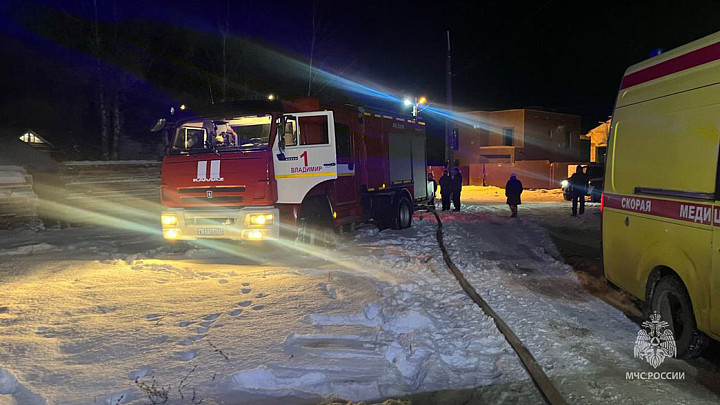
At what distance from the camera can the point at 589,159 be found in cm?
5803

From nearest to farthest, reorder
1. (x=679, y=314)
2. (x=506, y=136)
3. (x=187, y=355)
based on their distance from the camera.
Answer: (x=187, y=355), (x=679, y=314), (x=506, y=136)

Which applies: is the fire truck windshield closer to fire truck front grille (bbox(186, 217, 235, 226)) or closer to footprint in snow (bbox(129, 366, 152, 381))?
fire truck front grille (bbox(186, 217, 235, 226))

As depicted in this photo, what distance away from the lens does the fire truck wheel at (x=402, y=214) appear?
1443cm

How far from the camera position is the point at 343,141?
11.4 m

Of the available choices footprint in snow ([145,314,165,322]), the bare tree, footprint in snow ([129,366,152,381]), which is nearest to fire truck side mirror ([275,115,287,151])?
footprint in snow ([145,314,165,322])

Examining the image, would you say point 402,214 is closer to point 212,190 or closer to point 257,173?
point 257,173

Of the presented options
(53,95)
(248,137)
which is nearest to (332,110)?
(248,137)

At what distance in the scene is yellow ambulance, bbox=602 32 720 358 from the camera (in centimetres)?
451

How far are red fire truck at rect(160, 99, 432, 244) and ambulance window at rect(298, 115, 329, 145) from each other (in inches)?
0.8

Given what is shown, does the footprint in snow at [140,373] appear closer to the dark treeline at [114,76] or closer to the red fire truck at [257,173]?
the red fire truck at [257,173]

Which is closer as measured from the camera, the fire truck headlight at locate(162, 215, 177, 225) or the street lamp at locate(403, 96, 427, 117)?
the fire truck headlight at locate(162, 215, 177, 225)

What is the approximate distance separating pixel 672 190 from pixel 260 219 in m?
6.44

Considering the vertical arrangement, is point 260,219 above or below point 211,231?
above

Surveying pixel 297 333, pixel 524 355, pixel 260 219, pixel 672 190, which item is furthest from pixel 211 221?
pixel 672 190
